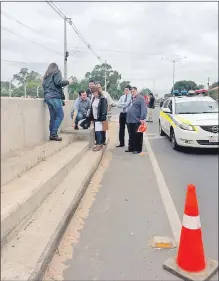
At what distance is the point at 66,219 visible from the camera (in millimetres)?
3803

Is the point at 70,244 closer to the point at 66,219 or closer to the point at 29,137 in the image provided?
the point at 66,219

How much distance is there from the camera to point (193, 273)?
285cm

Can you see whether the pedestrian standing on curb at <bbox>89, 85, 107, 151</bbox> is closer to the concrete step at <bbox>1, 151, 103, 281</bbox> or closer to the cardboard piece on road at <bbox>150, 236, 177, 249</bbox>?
the concrete step at <bbox>1, 151, 103, 281</bbox>

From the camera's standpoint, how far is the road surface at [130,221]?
9.67 feet

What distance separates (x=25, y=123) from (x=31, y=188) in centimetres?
189

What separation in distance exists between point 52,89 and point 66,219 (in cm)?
345

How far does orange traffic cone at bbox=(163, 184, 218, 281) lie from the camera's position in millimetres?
2865

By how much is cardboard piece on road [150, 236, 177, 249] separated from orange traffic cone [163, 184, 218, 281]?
1.19 ft

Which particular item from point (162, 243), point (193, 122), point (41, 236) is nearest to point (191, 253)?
point (162, 243)

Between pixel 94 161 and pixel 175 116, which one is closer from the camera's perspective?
pixel 94 161

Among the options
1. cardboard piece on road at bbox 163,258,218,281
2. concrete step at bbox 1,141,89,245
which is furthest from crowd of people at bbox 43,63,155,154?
cardboard piece on road at bbox 163,258,218,281

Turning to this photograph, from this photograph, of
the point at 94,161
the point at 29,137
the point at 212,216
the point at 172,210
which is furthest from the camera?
the point at 94,161

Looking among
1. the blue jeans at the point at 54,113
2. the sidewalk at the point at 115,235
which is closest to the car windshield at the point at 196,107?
the sidewalk at the point at 115,235

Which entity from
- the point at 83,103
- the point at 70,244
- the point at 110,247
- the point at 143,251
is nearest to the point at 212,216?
the point at 143,251
